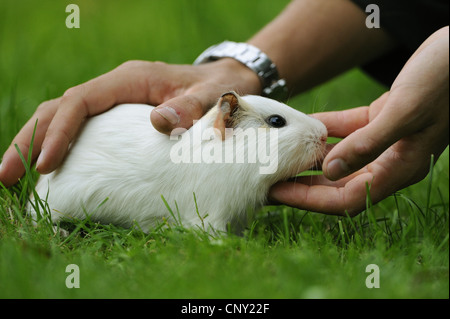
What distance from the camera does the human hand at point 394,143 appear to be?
220 centimetres

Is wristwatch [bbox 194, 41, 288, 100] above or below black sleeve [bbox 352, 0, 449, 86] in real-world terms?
below

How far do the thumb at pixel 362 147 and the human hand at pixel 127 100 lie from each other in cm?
87

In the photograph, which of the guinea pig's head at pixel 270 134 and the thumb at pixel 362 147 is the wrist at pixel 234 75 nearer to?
the guinea pig's head at pixel 270 134

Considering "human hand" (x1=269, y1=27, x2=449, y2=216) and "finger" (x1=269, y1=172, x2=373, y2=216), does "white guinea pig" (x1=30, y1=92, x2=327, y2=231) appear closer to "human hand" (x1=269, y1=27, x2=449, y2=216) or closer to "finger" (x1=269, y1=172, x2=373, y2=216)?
"finger" (x1=269, y1=172, x2=373, y2=216)

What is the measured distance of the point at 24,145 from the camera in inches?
120

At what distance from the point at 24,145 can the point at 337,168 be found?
6.17 feet

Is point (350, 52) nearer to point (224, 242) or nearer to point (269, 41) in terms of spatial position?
point (269, 41)

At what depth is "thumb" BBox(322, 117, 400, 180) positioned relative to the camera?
221 cm

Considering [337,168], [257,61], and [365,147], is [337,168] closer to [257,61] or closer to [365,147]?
[365,147]

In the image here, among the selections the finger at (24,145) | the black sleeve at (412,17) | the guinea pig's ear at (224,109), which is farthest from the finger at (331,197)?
the black sleeve at (412,17)

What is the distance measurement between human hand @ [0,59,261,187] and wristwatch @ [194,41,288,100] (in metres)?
0.12

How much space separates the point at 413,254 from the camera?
2.16m

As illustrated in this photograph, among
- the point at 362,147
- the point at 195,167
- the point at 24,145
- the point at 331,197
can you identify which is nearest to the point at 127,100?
the point at 24,145

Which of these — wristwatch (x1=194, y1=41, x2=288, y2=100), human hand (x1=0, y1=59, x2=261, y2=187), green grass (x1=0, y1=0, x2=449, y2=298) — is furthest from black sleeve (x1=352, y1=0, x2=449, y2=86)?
human hand (x1=0, y1=59, x2=261, y2=187)
